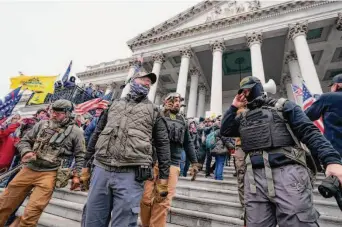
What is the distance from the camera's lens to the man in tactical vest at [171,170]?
119 inches

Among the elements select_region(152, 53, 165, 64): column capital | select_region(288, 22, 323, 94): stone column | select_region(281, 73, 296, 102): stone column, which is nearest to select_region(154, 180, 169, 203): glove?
select_region(288, 22, 323, 94): stone column

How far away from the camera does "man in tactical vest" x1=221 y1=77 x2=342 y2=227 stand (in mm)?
1644

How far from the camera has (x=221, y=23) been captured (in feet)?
59.2

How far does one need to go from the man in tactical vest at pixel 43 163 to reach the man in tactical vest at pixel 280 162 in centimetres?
246

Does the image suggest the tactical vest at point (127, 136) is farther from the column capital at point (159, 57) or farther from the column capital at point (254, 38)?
the column capital at point (159, 57)

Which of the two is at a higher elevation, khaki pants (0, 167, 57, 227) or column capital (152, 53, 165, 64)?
column capital (152, 53, 165, 64)

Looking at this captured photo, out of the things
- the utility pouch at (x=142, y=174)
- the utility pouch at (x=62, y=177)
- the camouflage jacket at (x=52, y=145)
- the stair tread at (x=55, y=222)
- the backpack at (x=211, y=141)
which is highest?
the backpack at (x=211, y=141)

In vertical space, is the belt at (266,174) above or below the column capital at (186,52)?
below

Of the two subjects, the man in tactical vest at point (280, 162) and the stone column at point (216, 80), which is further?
the stone column at point (216, 80)

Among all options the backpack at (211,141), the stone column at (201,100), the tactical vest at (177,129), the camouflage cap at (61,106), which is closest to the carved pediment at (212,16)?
the stone column at (201,100)

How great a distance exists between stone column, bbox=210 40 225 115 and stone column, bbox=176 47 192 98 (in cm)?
224

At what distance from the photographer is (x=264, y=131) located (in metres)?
2.02

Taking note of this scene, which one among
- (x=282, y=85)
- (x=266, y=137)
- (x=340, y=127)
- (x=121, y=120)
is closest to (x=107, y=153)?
(x=121, y=120)

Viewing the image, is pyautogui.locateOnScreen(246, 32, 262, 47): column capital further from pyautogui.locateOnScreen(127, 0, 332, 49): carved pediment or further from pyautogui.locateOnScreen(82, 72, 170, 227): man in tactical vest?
pyautogui.locateOnScreen(82, 72, 170, 227): man in tactical vest
